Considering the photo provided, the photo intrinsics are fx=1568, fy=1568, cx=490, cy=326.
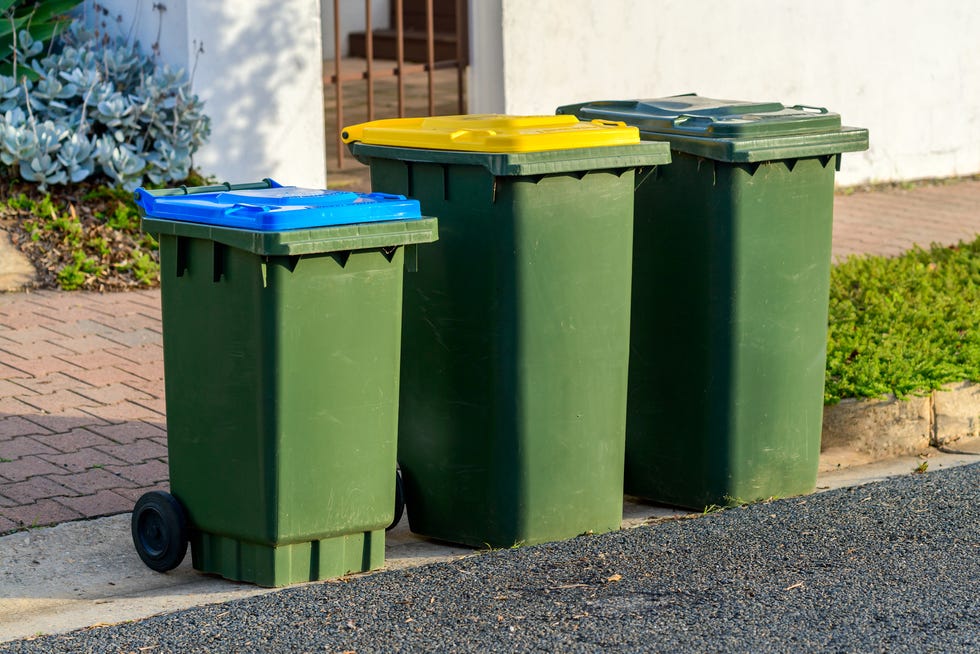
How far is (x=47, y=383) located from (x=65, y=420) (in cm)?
53

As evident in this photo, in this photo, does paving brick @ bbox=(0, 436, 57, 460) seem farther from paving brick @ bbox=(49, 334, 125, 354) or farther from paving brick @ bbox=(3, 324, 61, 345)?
paving brick @ bbox=(3, 324, 61, 345)

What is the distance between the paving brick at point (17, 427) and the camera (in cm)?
580

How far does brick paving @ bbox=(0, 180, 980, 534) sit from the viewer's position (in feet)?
17.1

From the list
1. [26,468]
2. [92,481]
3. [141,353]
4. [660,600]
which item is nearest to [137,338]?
[141,353]

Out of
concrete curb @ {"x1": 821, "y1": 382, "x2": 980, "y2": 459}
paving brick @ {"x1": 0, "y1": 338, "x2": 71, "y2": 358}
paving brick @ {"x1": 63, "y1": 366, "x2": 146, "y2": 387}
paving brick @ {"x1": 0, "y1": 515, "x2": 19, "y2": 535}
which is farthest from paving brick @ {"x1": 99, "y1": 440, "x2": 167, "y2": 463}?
concrete curb @ {"x1": 821, "y1": 382, "x2": 980, "y2": 459}

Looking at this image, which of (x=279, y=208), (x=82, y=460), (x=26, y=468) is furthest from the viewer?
(x=82, y=460)

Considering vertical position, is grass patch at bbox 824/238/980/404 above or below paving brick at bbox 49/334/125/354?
above

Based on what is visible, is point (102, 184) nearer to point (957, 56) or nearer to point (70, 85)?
point (70, 85)

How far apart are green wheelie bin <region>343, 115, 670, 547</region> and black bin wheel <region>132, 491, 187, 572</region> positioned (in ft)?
2.61

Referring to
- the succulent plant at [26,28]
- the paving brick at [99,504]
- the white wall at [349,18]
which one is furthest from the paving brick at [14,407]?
the white wall at [349,18]

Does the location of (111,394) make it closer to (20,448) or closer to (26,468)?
(20,448)

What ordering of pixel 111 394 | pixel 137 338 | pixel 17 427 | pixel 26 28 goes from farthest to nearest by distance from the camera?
pixel 26 28, pixel 137 338, pixel 111 394, pixel 17 427

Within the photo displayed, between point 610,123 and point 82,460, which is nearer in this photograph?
point 610,123

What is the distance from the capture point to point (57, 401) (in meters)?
6.22
